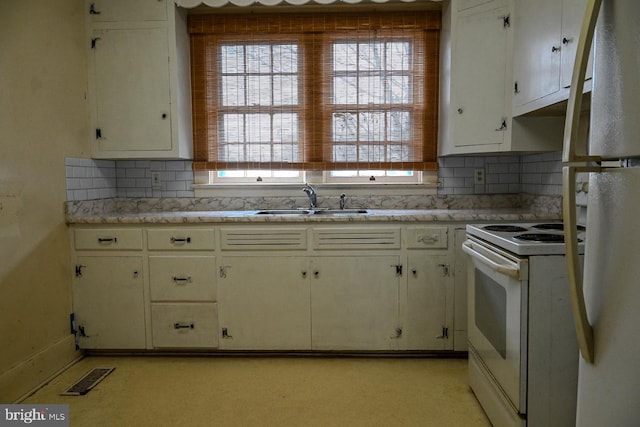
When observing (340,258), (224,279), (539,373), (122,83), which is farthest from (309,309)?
(122,83)

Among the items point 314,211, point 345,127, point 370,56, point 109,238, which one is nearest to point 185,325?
point 109,238

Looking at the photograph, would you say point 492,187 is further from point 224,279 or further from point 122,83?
point 122,83

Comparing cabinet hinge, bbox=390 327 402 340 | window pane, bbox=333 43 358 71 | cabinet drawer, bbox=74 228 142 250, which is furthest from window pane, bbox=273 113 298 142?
cabinet hinge, bbox=390 327 402 340

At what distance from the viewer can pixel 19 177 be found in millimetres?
2234

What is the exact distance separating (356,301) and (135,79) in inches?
81.5

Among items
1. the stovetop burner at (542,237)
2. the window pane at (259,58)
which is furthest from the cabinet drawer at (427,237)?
the window pane at (259,58)

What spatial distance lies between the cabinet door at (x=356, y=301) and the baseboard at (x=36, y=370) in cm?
152

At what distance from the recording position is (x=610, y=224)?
821 millimetres

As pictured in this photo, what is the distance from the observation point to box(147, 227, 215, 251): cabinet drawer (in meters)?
2.59

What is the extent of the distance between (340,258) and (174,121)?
4.77ft

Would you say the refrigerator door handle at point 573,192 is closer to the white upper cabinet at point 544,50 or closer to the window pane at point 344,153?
the white upper cabinet at point 544,50

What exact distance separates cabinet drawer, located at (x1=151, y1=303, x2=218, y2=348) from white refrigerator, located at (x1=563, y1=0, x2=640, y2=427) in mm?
2120

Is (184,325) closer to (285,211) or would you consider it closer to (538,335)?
(285,211)

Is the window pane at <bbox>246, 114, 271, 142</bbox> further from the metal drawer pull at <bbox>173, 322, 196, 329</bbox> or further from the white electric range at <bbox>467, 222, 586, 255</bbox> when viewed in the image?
the white electric range at <bbox>467, 222, 586, 255</bbox>
